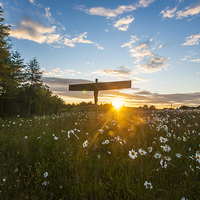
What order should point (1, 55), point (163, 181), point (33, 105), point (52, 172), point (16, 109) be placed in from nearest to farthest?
point (163, 181) < point (52, 172) < point (1, 55) < point (16, 109) < point (33, 105)

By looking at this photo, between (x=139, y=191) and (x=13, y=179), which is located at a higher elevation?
(x=139, y=191)

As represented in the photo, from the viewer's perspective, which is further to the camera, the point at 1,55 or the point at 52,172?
the point at 1,55

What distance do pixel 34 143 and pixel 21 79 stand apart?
2461cm

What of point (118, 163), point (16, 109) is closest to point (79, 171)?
point (118, 163)

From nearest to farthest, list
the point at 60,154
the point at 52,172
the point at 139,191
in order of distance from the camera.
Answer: the point at 139,191 < the point at 52,172 < the point at 60,154

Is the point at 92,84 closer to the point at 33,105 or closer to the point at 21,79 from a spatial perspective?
the point at 33,105

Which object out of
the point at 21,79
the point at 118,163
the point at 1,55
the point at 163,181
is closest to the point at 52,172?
the point at 118,163

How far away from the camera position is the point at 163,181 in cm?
209

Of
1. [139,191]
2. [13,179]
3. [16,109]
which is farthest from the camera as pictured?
[16,109]

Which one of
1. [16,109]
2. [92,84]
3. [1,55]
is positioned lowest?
[16,109]

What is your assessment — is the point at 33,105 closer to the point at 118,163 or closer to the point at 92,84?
the point at 92,84

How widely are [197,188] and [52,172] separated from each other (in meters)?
2.51

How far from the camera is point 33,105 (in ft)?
79.0

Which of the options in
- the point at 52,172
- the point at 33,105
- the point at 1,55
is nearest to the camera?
the point at 52,172
